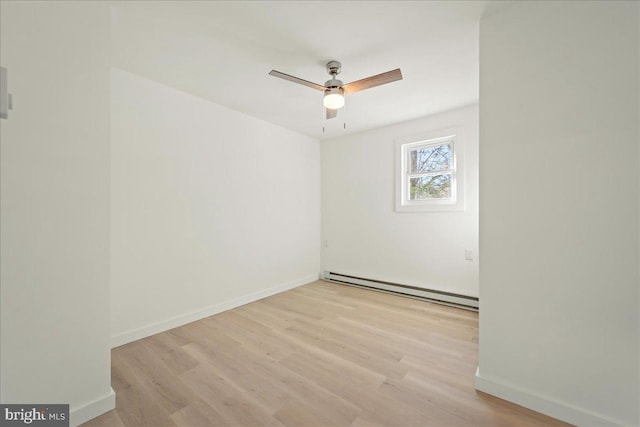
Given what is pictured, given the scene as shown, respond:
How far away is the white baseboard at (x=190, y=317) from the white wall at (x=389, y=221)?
1184 mm

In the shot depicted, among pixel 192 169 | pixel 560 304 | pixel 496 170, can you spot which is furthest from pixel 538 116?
pixel 192 169

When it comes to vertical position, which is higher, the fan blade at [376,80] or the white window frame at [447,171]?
the fan blade at [376,80]

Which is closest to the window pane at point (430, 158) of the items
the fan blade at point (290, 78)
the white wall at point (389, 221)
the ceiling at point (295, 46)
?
the white wall at point (389, 221)

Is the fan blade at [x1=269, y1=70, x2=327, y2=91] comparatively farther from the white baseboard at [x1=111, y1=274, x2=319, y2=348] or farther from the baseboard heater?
the baseboard heater

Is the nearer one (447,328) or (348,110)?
(447,328)

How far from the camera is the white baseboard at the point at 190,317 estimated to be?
2.28 metres

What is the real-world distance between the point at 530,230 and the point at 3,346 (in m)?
2.75

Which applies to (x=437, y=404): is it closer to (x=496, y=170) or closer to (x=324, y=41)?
(x=496, y=170)

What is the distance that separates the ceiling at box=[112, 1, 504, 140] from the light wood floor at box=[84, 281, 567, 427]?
2392 millimetres

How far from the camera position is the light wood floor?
144 centimetres

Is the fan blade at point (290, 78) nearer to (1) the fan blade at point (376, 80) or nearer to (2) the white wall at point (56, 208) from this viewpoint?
(1) the fan blade at point (376, 80)

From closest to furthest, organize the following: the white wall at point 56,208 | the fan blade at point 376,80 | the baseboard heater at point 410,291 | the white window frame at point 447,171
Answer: the white wall at point 56,208
the fan blade at point 376,80
the baseboard heater at point 410,291
the white window frame at point 447,171

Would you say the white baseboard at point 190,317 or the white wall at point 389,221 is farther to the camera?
the white wall at point 389,221

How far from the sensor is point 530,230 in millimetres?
1523
